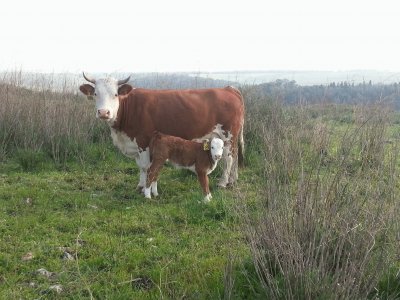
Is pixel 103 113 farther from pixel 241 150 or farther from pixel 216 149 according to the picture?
pixel 241 150

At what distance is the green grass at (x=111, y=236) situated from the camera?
3742 millimetres

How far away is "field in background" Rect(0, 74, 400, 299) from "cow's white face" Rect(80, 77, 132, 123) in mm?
1227

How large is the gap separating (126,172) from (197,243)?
12.4 feet

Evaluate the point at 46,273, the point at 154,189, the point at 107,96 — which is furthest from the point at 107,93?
the point at 46,273

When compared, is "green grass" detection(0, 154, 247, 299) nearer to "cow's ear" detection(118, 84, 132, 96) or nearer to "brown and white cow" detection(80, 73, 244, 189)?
"brown and white cow" detection(80, 73, 244, 189)

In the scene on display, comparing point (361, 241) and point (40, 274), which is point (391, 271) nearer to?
point (361, 241)

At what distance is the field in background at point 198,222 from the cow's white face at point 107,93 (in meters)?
1.23

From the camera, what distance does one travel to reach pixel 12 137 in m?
8.88

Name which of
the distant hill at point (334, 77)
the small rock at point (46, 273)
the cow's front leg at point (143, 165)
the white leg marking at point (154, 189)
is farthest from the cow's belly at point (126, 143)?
the distant hill at point (334, 77)

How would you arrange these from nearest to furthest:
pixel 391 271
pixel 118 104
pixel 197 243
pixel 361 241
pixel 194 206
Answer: pixel 361 241 → pixel 391 271 → pixel 197 243 → pixel 194 206 → pixel 118 104

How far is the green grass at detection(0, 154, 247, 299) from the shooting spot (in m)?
3.74

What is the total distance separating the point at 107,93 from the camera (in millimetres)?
6652

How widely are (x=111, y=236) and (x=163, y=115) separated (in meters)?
2.62

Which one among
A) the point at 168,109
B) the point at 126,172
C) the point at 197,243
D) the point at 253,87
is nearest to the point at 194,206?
the point at 197,243
